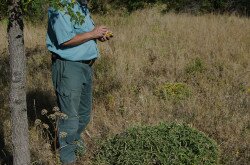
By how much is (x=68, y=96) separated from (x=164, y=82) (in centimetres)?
304

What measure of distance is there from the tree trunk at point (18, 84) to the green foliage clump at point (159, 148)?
72 centimetres

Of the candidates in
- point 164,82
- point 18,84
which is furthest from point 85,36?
point 164,82

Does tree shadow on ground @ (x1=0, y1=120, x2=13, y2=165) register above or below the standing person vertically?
below

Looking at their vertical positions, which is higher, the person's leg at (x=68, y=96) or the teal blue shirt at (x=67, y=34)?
the teal blue shirt at (x=67, y=34)

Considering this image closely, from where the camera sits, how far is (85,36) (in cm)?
387

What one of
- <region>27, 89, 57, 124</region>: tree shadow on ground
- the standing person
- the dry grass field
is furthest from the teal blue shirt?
<region>27, 89, 57, 124</region>: tree shadow on ground

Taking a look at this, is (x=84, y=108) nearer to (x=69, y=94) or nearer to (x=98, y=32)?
(x=69, y=94)

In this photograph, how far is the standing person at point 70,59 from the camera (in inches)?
150

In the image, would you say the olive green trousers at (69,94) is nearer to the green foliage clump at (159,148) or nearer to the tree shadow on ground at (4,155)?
the green foliage clump at (159,148)

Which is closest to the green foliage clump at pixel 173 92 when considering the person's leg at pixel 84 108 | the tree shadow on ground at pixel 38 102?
the tree shadow on ground at pixel 38 102

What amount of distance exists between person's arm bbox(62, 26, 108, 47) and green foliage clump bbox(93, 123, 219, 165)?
35.3 inches

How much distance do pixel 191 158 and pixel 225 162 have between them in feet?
2.26

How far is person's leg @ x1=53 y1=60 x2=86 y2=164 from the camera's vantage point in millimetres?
3986

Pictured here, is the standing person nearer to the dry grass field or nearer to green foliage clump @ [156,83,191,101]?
the dry grass field
